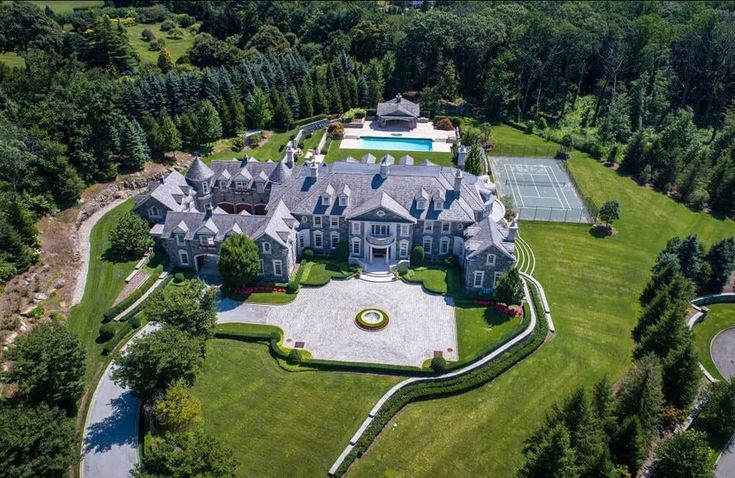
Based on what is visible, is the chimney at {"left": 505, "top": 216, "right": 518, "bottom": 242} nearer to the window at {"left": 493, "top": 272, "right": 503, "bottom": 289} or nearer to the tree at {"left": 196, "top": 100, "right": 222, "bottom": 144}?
the window at {"left": 493, "top": 272, "right": 503, "bottom": 289}

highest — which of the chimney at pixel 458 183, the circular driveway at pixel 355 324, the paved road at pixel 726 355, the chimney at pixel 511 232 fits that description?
the chimney at pixel 458 183

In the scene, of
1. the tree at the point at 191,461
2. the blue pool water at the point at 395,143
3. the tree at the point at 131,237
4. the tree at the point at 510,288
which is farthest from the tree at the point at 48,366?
the blue pool water at the point at 395,143

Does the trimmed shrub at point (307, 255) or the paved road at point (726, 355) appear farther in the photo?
the trimmed shrub at point (307, 255)

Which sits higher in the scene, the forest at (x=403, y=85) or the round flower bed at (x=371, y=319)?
the forest at (x=403, y=85)

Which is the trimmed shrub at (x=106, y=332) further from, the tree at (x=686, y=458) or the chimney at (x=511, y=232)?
the tree at (x=686, y=458)

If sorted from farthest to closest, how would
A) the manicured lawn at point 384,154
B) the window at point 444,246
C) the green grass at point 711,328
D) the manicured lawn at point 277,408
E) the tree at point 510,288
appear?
the manicured lawn at point 384,154
the window at point 444,246
the tree at point 510,288
the green grass at point 711,328
the manicured lawn at point 277,408

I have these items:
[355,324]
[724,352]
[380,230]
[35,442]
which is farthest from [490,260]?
[35,442]

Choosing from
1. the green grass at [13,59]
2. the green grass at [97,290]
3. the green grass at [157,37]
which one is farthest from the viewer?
the green grass at [157,37]

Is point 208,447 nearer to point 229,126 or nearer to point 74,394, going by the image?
point 74,394
